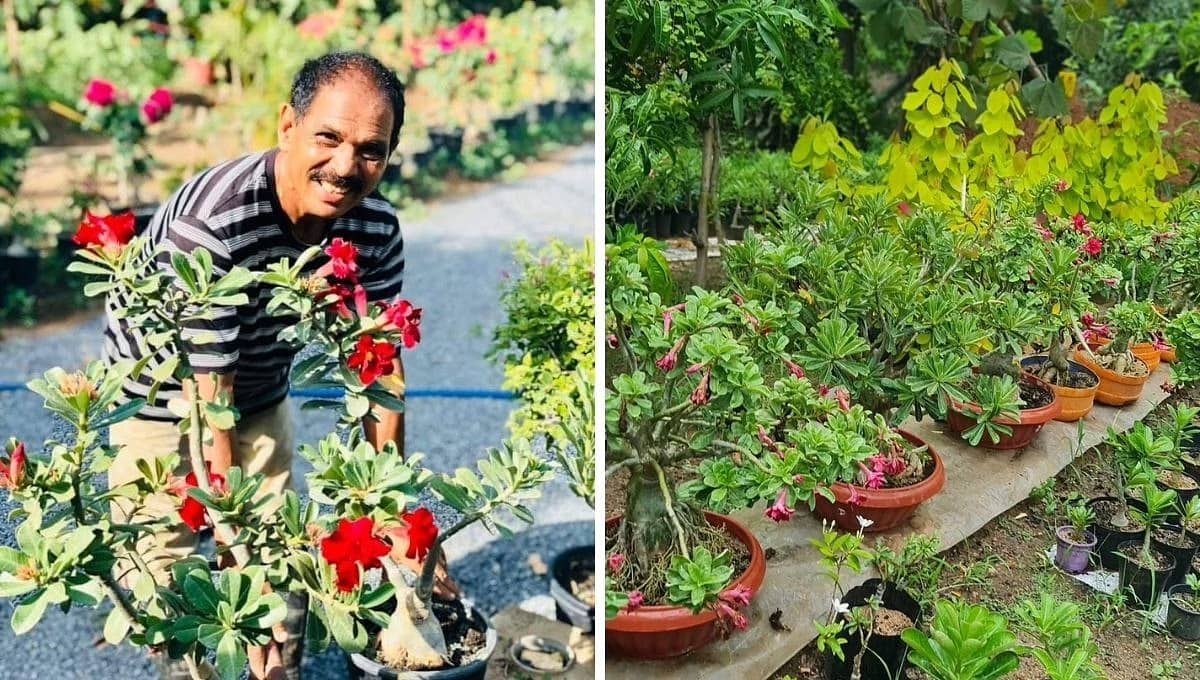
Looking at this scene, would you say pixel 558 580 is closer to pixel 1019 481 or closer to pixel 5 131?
pixel 1019 481

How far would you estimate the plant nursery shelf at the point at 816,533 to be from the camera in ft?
3.97

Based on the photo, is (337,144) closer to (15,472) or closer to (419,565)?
(15,472)

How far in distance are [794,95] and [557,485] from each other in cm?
141

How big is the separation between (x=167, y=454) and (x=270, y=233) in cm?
40

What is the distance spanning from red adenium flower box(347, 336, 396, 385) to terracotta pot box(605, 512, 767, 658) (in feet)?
1.48

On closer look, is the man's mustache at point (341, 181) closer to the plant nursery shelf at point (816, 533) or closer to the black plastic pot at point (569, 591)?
the plant nursery shelf at point (816, 533)

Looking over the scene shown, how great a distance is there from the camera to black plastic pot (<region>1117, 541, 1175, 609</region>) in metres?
1.21

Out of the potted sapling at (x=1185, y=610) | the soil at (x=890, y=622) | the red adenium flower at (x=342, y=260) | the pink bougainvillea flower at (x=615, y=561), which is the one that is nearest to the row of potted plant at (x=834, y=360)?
the pink bougainvillea flower at (x=615, y=561)

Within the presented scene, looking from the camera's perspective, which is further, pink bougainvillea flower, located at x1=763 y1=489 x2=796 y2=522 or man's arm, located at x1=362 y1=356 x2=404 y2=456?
man's arm, located at x1=362 y1=356 x2=404 y2=456

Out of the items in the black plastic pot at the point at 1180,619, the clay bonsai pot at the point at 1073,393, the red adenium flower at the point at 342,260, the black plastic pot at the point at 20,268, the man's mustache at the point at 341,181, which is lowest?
the black plastic pot at the point at 20,268

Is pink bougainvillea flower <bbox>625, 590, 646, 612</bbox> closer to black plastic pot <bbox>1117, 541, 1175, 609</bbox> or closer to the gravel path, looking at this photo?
black plastic pot <bbox>1117, 541, 1175, 609</bbox>

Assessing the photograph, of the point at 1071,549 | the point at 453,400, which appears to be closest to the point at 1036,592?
the point at 1071,549

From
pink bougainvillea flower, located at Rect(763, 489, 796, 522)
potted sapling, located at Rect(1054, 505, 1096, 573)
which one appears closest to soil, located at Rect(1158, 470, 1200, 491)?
potted sapling, located at Rect(1054, 505, 1096, 573)

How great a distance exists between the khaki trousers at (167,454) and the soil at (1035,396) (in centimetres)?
110
